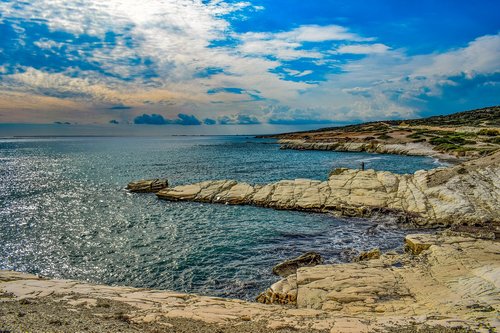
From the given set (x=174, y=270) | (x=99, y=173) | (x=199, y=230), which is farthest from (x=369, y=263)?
(x=99, y=173)

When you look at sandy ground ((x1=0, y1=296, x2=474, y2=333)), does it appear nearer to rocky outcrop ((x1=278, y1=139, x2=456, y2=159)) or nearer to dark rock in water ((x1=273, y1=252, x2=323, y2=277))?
dark rock in water ((x1=273, y1=252, x2=323, y2=277))

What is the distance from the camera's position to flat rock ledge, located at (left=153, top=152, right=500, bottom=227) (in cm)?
2702

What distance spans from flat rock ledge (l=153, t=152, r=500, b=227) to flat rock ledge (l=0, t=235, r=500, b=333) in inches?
413

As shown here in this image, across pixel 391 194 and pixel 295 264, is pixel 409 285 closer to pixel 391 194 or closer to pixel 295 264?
pixel 295 264

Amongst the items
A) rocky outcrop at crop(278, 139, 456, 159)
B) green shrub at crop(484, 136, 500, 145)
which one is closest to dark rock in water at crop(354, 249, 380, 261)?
rocky outcrop at crop(278, 139, 456, 159)

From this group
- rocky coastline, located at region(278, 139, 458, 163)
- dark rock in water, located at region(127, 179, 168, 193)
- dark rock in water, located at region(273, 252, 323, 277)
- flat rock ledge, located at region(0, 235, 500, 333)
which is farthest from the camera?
rocky coastline, located at region(278, 139, 458, 163)

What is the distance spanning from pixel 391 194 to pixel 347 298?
23.7m

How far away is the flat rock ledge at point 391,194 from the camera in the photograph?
88.6 feet

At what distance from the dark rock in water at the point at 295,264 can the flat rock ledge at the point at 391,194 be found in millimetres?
12823

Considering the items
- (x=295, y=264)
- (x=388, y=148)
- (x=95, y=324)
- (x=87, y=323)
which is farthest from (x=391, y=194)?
(x=388, y=148)

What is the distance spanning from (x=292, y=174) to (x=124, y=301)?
160 ft

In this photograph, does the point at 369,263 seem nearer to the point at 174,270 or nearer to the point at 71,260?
the point at 174,270

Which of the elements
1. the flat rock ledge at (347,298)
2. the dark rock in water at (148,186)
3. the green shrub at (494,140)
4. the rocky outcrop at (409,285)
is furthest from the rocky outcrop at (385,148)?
the flat rock ledge at (347,298)

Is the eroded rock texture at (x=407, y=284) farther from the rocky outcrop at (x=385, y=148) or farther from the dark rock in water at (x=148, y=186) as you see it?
the rocky outcrop at (x=385, y=148)
